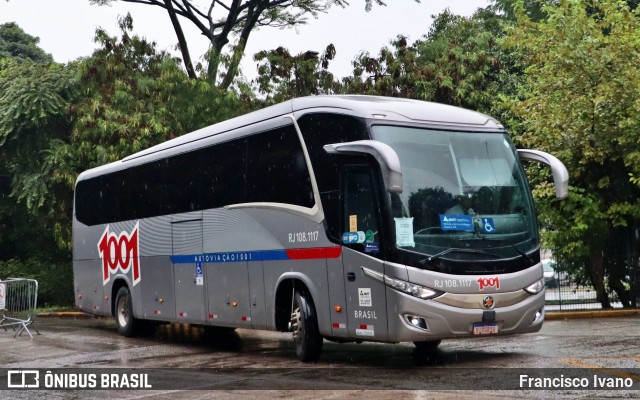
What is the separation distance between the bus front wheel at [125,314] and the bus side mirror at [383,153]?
8711mm

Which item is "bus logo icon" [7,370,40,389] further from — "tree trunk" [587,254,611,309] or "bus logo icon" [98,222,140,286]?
"tree trunk" [587,254,611,309]

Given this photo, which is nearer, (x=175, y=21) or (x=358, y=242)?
(x=358, y=242)

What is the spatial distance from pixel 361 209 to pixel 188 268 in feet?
18.8

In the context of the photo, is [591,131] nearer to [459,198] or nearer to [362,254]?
[459,198]

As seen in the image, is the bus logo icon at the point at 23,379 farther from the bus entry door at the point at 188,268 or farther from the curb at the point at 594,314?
the curb at the point at 594,314

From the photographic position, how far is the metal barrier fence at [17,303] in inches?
806

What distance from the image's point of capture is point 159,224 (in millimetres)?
18750

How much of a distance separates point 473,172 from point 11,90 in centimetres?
2108

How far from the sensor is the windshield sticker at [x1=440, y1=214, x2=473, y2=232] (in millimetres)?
12531

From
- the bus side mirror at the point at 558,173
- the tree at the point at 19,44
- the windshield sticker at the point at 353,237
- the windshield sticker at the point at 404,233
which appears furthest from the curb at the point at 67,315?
the tree at the point at 19,44

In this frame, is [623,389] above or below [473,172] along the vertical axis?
below

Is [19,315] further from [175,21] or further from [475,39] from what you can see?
[475,39]

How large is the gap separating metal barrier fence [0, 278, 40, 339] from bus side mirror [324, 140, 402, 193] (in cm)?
1007

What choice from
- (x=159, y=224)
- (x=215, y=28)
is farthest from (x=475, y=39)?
(x=159, y=224)
